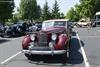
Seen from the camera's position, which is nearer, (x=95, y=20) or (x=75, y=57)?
(x=75, y=57)

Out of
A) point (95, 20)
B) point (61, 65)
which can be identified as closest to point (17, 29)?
point (61, 65)

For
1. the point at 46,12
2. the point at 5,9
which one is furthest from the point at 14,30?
the point at 46,12

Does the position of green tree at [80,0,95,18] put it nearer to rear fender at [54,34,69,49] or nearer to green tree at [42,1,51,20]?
green tree at [42,1,51,20]

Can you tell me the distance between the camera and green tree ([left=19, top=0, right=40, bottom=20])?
310 feet

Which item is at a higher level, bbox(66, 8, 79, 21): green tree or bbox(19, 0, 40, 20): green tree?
bbox(19, 0, 40, 20): green tree

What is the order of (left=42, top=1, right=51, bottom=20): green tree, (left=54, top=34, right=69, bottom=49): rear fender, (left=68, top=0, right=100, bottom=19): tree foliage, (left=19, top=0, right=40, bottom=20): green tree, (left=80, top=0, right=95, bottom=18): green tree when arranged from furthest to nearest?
(left=42, top=1, right=51, bottom=20): green tree, (left=19, top=0, right=40, bottom=20): green tree, (left=80, top=0, right=95, bottom=18): green tree, (left=68, top=0, right=100, bottom=19): tree foliage, (left=54, top=34, right=69, bottom=49): rear fender

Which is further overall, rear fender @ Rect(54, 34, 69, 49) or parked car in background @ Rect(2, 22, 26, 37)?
parked car in background @ Rect(2, 22, 26, 37)

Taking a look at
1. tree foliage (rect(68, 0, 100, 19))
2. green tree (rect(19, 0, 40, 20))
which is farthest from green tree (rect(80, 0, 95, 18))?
green tree (rect(19, 0, 40, 20))

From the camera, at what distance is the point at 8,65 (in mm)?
12477

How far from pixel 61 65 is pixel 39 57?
2151 millimetres

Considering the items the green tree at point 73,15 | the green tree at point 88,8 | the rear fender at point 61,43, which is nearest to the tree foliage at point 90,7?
the green tree at point 88,8

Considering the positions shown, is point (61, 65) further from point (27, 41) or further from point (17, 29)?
point (17, 29)

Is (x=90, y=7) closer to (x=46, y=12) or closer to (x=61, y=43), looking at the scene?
(x=46, y=12)

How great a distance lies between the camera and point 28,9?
9544cm
